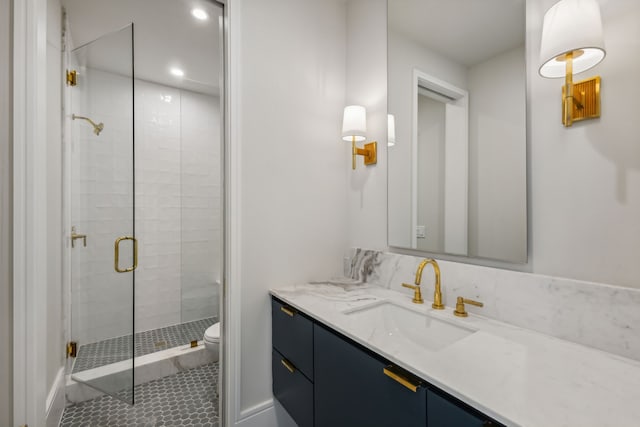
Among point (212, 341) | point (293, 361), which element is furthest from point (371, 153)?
point (212, 341)

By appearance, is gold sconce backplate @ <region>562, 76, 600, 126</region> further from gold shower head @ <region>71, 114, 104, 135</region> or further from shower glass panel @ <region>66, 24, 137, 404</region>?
gold shower head @ <region>71, 114, 104, 135</region>

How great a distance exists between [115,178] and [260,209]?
1068 millimetres

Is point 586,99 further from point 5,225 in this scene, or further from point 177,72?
point 177,72

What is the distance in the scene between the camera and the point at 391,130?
1535 millimetres

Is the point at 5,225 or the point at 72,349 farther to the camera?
the point at 72,349

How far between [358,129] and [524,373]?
1.28 meters

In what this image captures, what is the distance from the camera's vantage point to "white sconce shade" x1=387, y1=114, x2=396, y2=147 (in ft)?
5.00

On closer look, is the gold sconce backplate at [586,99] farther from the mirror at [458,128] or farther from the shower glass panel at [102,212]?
the shower glass panel at [102,212]

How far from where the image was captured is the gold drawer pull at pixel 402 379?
736 millimetres

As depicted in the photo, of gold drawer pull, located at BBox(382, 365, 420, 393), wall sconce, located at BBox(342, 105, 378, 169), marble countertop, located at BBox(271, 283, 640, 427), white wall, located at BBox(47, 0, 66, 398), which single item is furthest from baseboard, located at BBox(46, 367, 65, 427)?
wall sconce, located at BBox(342, 105, 378, 169)

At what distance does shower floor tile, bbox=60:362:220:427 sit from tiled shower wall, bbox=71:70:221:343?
418 millimetres

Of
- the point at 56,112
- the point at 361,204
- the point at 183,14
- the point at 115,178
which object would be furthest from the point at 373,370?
the point at 183,14

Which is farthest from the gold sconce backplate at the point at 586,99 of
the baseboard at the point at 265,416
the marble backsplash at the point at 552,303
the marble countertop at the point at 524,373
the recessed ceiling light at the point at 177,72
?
the recessed ceiling light at the point at 177,72

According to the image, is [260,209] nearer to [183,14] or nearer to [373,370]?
[373,370]
